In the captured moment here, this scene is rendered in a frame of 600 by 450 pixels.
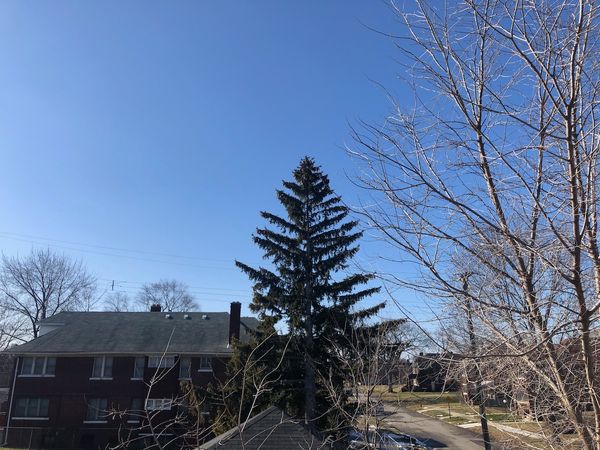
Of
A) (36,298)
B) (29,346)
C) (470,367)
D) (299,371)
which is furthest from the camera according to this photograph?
(36,298)

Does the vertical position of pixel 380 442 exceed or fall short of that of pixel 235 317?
it falls short

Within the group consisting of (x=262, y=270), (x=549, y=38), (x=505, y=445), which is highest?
(x=262, y=270)

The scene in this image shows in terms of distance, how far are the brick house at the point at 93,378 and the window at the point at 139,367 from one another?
0.06m

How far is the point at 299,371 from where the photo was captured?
2302cm

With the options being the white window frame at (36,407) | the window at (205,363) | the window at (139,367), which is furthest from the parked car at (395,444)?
the white window frame at (36,407)

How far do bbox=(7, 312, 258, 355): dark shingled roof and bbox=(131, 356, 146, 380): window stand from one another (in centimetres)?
57

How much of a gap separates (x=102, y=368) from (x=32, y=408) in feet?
15.0

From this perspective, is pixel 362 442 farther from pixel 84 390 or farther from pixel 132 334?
pixel 132 334

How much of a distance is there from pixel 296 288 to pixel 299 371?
138 inches

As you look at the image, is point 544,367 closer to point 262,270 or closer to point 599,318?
point 599,318

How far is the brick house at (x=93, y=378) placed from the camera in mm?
31641

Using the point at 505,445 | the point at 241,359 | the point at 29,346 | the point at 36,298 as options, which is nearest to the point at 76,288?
the point at 36,298

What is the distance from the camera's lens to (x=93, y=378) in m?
33.1

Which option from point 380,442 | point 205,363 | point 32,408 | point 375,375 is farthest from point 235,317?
point 380,442
